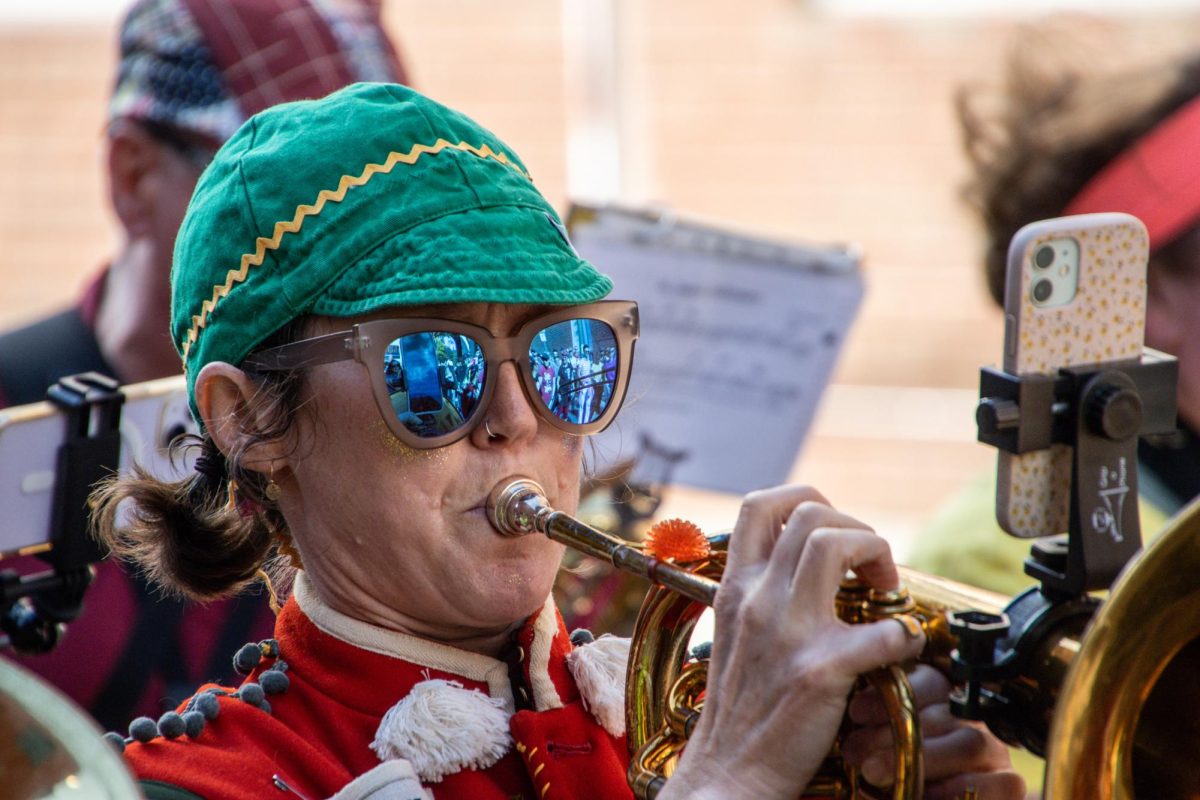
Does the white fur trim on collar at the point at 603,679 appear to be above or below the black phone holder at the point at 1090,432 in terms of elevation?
below

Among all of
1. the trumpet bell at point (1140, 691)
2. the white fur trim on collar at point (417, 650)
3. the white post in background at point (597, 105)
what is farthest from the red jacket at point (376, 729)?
the white post in background at point (597, 105)

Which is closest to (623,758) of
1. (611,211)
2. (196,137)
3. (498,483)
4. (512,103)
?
(498,483)

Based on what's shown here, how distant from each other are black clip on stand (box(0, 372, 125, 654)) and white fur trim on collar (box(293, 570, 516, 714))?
1.12ft

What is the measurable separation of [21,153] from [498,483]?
7.62 m

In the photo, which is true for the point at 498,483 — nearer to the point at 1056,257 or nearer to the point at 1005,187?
the point at 1056,257

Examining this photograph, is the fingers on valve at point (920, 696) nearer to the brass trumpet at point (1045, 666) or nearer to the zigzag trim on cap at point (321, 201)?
the brass trumpet at point (1045, 666)

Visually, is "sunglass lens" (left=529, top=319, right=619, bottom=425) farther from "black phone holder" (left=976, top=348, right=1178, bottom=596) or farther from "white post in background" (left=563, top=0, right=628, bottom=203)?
"white post in background" (left=563, top=0, right=628, bottom=203)

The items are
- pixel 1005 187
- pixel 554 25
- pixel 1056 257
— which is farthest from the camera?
pixel 554 25

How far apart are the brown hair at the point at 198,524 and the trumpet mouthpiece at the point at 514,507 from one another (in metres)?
0.30

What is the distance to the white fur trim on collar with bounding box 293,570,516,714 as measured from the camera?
5.47 feet

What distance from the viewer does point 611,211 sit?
120 inches

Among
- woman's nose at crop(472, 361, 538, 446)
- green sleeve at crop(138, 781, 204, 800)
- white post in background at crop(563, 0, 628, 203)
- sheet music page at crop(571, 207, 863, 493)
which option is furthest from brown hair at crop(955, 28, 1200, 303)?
white post in background at crop(563, 0, 628, 203)

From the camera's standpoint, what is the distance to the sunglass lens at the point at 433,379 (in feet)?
5.20

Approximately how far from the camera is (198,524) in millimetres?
1812
